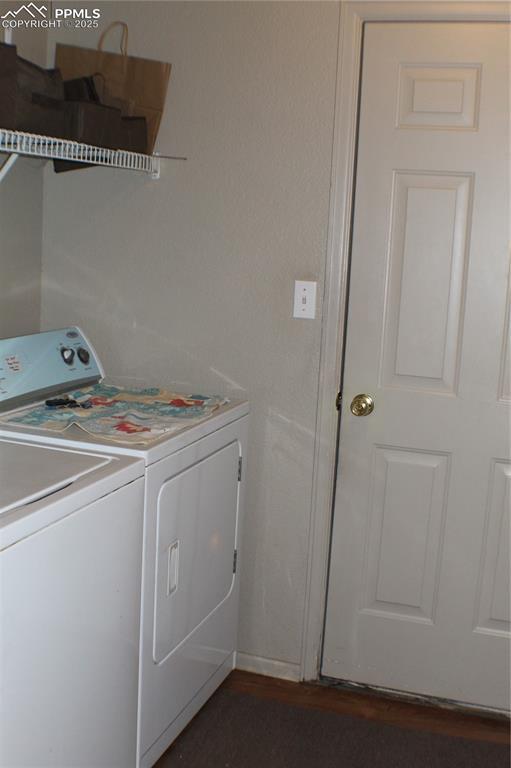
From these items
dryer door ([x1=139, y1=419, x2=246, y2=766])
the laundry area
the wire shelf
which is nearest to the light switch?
the laundry area

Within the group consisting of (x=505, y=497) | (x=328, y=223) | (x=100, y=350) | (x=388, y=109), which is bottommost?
(x=505, y=497)

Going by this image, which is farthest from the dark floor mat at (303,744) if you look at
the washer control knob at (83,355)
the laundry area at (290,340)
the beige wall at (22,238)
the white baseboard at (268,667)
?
the beige wall at (22,238)

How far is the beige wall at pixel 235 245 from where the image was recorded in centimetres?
258

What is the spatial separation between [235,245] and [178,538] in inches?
38.0

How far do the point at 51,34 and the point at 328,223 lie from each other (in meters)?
1.11

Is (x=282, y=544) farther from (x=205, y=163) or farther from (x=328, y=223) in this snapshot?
(x=205, y=163)

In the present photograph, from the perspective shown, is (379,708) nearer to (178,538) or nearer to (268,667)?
(268,667)

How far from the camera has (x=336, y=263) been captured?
102 inches

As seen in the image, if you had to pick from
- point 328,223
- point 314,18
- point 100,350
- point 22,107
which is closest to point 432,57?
point 314,18

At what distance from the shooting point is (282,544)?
2.79 m

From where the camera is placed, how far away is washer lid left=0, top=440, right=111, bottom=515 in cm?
169

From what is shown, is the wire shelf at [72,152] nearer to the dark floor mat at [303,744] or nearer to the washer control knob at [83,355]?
the washer control knob at [83,355]

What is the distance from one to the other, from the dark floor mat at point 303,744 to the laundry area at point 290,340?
10mm

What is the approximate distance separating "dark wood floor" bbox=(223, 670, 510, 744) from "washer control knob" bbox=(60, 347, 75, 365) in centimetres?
117
